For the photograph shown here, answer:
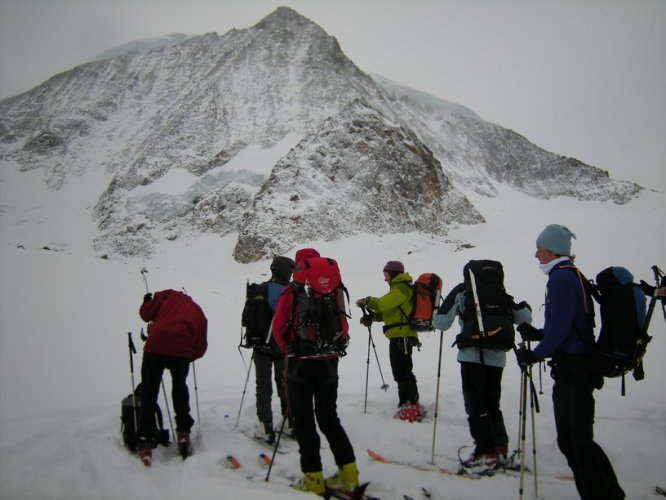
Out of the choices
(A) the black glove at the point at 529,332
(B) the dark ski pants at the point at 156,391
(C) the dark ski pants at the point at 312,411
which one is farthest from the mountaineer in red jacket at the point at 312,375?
(A) the black glove at the point at 529,332

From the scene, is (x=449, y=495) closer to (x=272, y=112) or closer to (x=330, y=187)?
(x=330, y=187)

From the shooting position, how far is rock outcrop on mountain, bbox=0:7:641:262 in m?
33.6

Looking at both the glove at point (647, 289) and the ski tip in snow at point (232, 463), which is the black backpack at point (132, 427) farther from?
the glove at point (647, 289)

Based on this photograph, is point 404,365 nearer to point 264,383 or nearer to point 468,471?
point 468,471

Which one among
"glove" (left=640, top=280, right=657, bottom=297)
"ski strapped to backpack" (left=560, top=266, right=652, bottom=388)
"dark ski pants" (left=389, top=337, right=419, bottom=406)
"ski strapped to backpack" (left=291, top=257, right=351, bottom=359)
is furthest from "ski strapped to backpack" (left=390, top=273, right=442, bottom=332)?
"glove" (left=640, top=280, right=657, bottom=297)

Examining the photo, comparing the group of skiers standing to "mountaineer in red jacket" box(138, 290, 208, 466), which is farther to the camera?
"mountaineer in red jacket" box(138, 290, 208, 466)

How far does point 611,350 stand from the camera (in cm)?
307

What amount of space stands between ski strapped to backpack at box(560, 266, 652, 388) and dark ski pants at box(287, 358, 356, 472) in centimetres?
226

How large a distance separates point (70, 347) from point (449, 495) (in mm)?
7310

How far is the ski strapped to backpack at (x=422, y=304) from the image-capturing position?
5.48 metres

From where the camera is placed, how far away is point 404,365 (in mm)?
5578

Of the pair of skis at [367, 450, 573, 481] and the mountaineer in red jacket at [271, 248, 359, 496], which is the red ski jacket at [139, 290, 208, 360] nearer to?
the mountaineer in red jacket at [271, 248, 359, 496]

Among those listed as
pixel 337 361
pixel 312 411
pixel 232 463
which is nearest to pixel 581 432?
pixel 337 361

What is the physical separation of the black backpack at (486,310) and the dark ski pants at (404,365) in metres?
1.42
